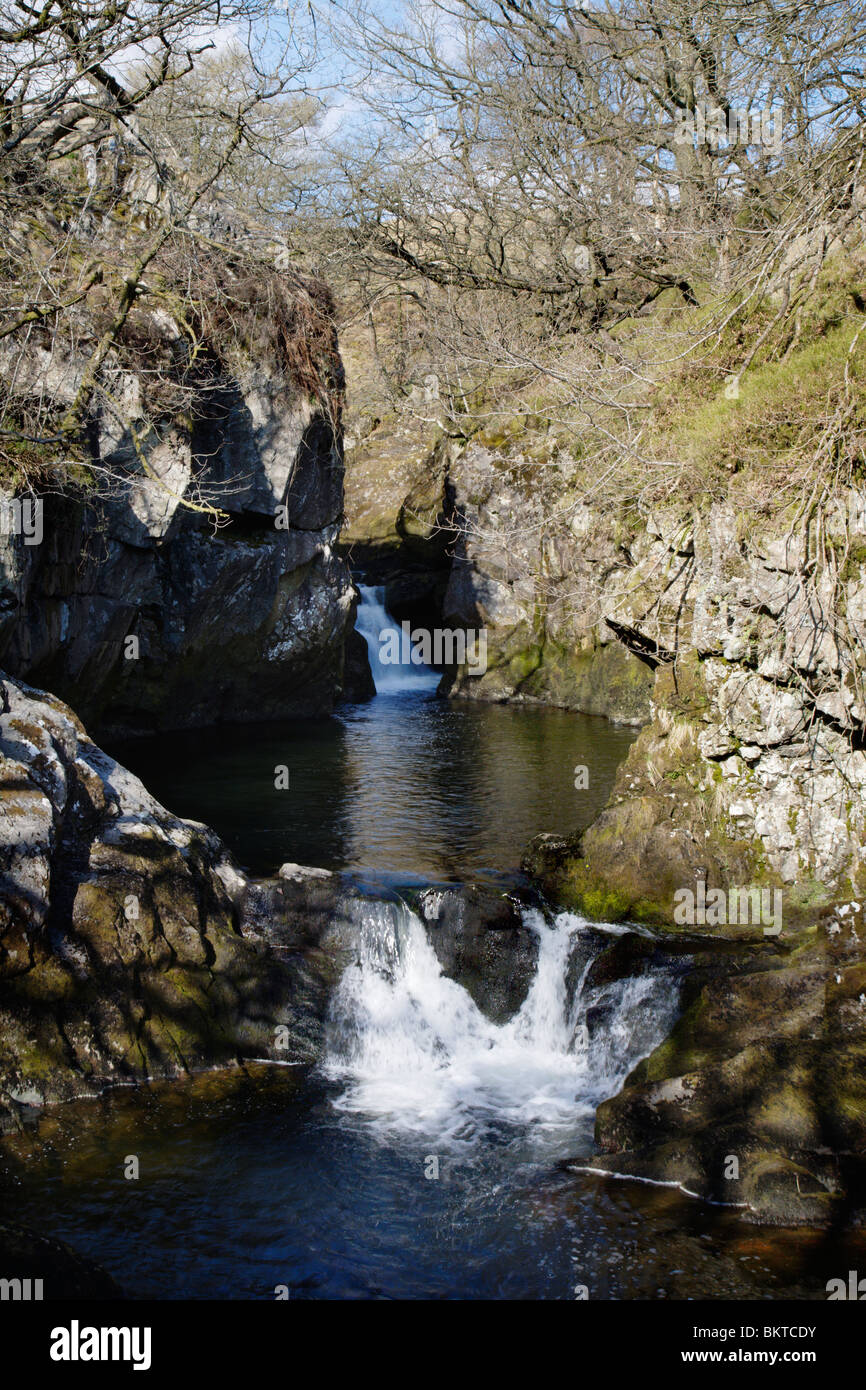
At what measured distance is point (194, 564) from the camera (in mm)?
15414

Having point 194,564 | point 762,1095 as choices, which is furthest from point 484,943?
point 194,564

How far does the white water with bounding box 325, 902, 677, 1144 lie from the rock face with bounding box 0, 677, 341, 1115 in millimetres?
413

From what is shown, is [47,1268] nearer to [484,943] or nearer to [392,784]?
[484,943]

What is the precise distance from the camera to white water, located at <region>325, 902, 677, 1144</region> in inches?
267

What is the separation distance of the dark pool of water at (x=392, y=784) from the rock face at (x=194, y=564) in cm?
94

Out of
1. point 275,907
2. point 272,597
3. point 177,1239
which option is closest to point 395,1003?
point 275,907

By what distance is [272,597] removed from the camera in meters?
16.8

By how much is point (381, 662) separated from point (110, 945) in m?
15.5

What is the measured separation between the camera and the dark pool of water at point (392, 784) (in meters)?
9.98

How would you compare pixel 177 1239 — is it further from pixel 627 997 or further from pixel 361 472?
pixel 361 472

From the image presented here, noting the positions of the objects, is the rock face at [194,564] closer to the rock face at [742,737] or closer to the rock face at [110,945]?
the rock face at [110,945]

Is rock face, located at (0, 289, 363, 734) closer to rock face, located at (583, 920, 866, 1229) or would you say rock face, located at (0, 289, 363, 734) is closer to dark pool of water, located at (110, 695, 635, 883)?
dark pool of water, located at (110, 695, 635, 883)

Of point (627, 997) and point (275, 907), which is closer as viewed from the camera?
point (627, 997)

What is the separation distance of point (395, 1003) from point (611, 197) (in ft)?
38.3
